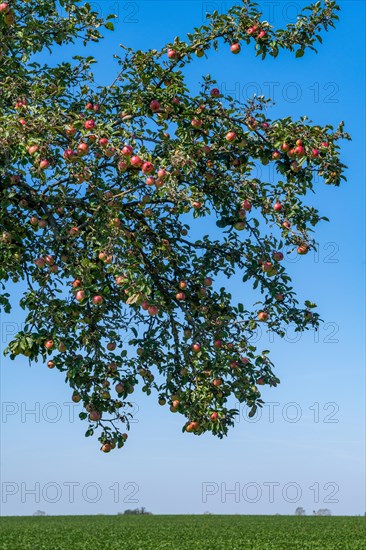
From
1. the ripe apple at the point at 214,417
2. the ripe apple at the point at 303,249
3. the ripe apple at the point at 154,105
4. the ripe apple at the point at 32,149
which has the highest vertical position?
the ripe apple at the point at 154,105

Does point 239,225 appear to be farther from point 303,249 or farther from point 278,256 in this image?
point 303,249

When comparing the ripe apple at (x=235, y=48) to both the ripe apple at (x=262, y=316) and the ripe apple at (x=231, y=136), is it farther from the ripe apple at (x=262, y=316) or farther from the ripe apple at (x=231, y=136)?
the ripe apple at (x=262, y=316)

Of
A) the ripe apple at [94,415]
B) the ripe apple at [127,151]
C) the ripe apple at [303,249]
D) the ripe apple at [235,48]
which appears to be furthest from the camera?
the ripe apple at [303,249]

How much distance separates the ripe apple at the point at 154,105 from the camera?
10.4 metres

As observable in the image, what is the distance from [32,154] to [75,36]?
3.97 metres

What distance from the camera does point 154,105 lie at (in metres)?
10.4

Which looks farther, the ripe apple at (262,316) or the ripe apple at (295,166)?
the ripe apple at (262,316)

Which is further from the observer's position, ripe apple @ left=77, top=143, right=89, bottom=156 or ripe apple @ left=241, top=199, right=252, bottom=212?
ripe apple @ left=241, top=199, right=252, bottom=212

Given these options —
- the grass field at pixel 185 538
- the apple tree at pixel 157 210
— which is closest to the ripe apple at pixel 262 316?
the apple tree at pixel 157 210

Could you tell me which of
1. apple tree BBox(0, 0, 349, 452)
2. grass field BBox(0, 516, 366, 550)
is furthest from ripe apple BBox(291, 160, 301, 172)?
grass field BBox(0, 516, 366, 550)

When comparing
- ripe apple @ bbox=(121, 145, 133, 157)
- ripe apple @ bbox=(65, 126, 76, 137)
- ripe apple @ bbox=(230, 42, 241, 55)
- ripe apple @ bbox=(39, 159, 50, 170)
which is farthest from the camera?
ripe apple @ bbox=(230, 42, 241, 55)

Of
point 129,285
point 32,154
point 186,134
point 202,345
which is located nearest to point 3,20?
point 32,154

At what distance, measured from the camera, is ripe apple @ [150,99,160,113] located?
10404 mm

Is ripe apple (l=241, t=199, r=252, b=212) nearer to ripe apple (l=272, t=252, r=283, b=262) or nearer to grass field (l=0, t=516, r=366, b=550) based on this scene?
ripe apple (l=272, t=252, r=283, b=262)
